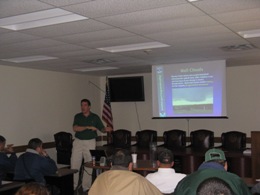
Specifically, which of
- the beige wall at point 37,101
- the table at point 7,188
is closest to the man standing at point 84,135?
the beige wall at point 37,101

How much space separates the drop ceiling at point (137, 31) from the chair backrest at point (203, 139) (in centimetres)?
165

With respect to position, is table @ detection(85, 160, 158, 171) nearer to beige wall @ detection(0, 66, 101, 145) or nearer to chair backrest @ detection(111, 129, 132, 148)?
chair backrest @ detection(111, 129, 132, 148)

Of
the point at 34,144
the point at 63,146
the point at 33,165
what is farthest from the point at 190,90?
the point at 33,165

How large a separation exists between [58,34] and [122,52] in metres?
1.89

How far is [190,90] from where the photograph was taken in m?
8.14

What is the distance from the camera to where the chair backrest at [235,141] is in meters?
7.66

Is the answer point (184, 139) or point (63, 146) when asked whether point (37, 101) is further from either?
point (184, 139)

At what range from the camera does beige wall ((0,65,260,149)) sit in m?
8.22

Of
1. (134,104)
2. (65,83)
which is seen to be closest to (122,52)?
(65,83)

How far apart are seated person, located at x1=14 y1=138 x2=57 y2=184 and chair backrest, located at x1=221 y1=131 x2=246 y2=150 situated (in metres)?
4.11

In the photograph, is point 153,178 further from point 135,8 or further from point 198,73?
point 198,73

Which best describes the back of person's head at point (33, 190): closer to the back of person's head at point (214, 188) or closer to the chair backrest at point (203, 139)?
the back of person's head at point (214, 188)

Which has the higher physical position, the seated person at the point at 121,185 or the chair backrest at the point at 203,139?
the seated person at the point at 121,185

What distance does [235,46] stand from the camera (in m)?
6.21
